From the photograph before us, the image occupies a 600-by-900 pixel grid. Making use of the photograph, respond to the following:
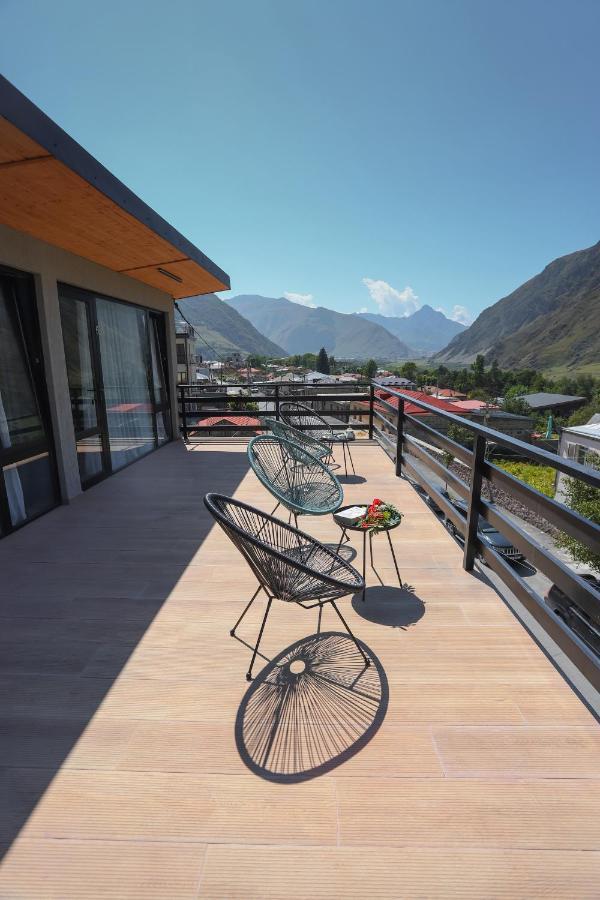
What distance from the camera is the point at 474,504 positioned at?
7.89 ft

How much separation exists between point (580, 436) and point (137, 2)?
78.3 feet

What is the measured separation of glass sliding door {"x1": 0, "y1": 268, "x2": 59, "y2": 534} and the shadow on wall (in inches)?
8.8

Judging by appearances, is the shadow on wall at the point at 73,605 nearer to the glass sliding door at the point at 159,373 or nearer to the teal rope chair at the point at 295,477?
the teal rope chair at the point at 295,477

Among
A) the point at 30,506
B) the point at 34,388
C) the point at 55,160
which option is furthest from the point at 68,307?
the point at 55,160

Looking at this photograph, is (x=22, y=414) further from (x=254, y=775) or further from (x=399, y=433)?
(x=399, y=433)

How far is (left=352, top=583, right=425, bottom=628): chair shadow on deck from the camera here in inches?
82.1

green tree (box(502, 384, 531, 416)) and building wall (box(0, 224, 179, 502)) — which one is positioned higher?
building wall (box(0, 224, 179, 502))

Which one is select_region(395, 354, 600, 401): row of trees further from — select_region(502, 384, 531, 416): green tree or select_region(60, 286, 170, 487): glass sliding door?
select_region(60, 286, 170, 487): glass sliding door

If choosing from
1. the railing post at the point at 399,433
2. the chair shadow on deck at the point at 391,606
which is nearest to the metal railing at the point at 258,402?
the railing post at the point at 399,433

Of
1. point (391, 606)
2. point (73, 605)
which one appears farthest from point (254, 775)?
point (73, 605)

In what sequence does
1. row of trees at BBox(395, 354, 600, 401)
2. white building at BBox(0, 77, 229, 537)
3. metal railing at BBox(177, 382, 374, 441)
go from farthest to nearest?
row of trees at BBox(395, 354, 600, 401), metal railing at BBox(177, 382, 374, 441), white building at BBox(0, 77, 229, 537)

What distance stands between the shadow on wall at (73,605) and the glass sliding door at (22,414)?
22 centimetres

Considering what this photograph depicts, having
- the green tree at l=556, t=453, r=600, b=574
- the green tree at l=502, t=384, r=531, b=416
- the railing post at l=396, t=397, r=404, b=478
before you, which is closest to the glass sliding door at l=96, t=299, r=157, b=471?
the railing post at l=396, t=397, r=404, b=478

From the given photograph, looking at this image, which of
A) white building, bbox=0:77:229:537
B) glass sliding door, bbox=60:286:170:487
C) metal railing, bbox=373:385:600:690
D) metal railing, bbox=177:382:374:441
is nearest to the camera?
metal railing, bbox=373:385:600:690
